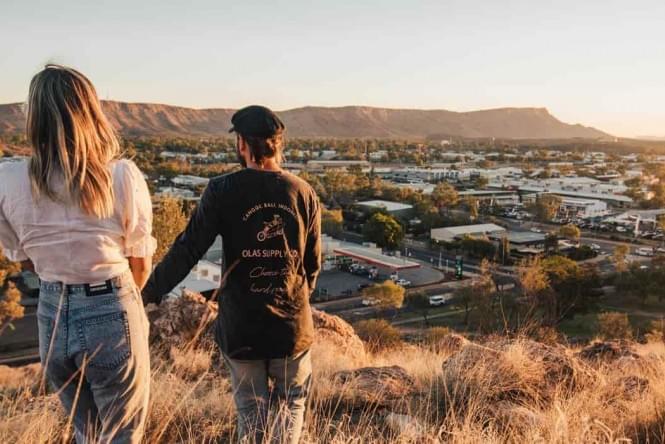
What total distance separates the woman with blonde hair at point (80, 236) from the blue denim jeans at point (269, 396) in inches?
21.8

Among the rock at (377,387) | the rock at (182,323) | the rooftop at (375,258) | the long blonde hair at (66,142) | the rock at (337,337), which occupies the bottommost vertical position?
the rooftop at (375,258)

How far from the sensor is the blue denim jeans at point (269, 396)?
7.70 ft

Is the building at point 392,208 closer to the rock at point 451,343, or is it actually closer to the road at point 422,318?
the road at point 422,318

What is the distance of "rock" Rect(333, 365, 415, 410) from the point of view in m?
3.53

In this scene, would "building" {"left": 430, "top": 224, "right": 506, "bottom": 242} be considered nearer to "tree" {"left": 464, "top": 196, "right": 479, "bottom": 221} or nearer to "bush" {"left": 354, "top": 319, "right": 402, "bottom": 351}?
"tree" {"left": 464, "top": 196, "right": 479, "bottom": 221}

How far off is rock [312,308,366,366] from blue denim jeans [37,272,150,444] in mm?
3991

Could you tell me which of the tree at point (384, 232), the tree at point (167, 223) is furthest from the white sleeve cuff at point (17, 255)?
the tree at point (384, 232)

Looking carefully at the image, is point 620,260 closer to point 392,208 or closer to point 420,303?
point 420,303

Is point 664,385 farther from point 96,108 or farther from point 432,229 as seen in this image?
point 432,229

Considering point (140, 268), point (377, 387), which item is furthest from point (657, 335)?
point (140, 268)

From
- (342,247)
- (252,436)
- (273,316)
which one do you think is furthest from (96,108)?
(342,247)

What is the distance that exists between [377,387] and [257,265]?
1.70 m

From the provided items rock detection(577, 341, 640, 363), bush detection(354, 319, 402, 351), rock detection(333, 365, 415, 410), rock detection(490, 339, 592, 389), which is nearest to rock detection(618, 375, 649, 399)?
rock detection(490, 339, 592, 389)

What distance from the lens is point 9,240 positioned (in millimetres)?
1845
